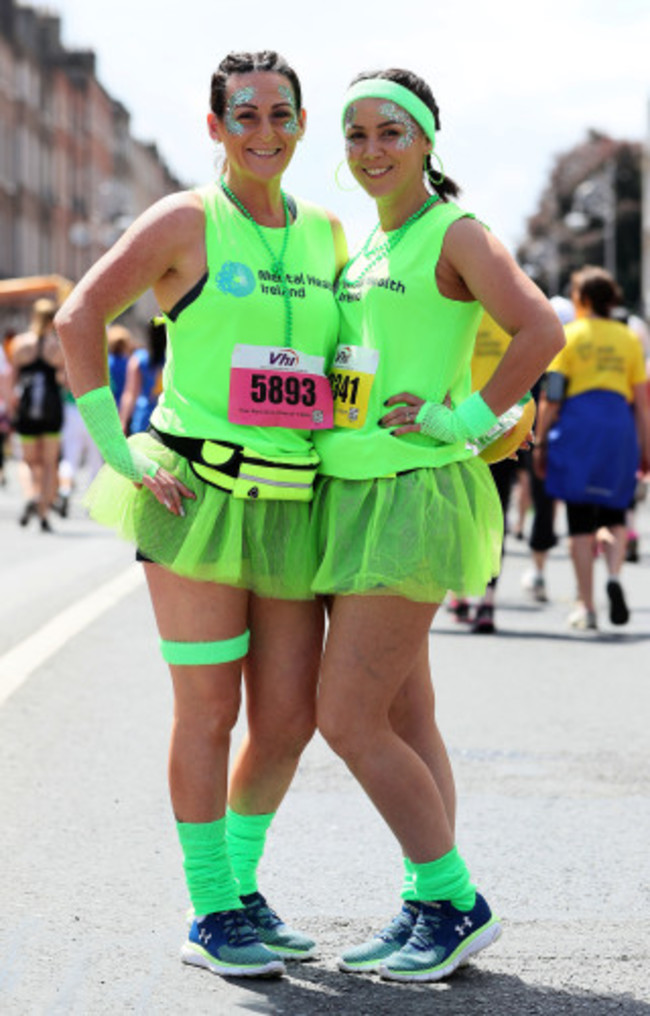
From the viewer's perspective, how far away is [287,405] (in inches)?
174

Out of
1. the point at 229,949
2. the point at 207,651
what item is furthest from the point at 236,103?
the point at 229,949

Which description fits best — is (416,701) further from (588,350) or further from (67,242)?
(67,242)

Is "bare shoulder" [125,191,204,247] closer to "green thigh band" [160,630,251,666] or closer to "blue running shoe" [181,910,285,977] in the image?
"green thigh band" [160,630,251,666]

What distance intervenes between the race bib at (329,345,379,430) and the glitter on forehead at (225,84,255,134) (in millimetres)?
521

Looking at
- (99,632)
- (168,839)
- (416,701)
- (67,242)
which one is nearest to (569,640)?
(99,632)

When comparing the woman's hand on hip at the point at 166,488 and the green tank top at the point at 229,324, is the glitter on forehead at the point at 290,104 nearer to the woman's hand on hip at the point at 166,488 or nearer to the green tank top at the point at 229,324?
the green tank top at the point at 229,324

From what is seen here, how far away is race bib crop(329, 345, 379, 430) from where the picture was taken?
14.6ft

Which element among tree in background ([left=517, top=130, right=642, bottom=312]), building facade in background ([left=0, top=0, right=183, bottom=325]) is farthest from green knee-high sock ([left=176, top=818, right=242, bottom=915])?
tree in background ([left=517, top=130, right=642, bottom=312])

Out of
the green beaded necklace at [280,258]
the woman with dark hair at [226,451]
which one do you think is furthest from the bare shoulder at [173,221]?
the green beaded necklace at [280,258]

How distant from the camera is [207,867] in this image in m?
4.54

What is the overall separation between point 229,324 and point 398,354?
36 centimetres

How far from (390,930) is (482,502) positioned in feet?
3.07

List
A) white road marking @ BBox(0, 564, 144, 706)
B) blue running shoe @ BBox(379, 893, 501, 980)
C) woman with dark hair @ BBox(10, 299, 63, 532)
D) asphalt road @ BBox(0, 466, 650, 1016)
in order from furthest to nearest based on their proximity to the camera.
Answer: woman with dark hair @ BBox(10, 299, 63, 532), white road marking @ BBox(0, 564, 144, 706), blue running shoe @ BBox(379, 893, 501, 980), asphalt road @ BBox(0, 466, 650, 1016)

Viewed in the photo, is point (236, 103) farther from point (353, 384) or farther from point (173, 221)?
point (353, 384)
